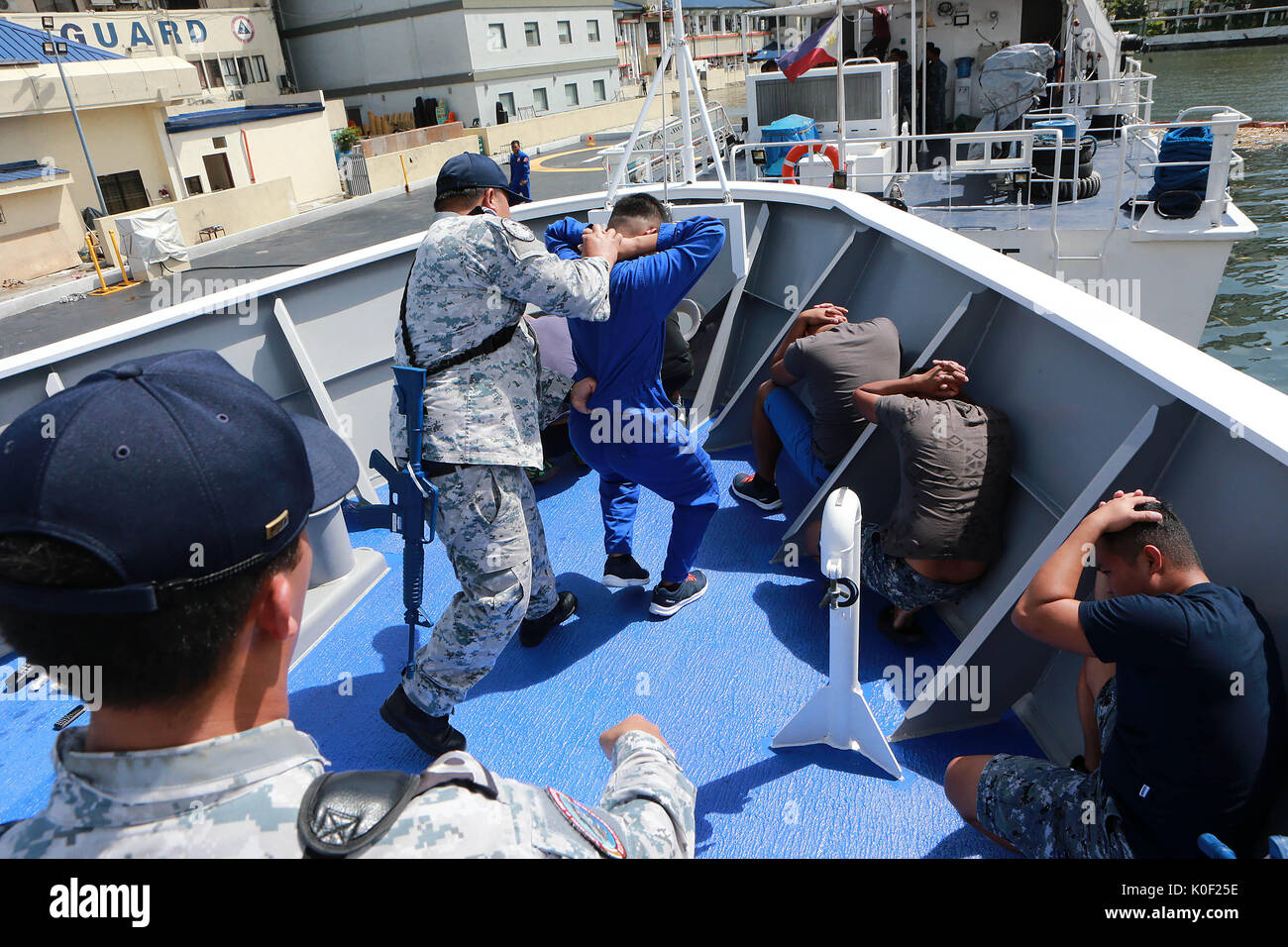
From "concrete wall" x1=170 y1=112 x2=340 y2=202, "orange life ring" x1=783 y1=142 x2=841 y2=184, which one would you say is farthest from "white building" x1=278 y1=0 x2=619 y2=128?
"orange life ring" x1=783 y1=142 x2=841 y2=184

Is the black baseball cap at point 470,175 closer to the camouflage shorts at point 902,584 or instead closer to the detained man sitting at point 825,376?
the detained man sitting at point 825,376

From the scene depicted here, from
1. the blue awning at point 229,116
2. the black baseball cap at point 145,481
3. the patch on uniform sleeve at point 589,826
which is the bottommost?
the patch on uniform sleeve at point 589,826

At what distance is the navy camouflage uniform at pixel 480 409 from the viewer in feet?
8.10

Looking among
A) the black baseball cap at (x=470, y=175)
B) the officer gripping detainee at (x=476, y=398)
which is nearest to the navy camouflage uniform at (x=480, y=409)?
the officer gripping detainee at (x=476, y=398)

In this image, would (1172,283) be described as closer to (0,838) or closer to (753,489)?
(753,489)

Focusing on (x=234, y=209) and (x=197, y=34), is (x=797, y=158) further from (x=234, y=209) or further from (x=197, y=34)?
(x=197, y=34)

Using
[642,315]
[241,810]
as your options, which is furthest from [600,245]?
[241,810]

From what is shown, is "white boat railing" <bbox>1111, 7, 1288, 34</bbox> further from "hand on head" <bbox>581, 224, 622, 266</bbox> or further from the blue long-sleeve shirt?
"hand on head" <bbox>581, 224, 622, 266</bbox>

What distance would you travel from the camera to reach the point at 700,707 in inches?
112

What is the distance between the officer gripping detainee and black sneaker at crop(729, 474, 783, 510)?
1637 mm

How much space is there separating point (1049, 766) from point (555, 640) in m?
1.81

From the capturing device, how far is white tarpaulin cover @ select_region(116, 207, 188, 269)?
63.4 ft

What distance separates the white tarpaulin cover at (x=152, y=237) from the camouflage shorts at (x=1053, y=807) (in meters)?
21.8

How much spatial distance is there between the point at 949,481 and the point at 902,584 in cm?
40
